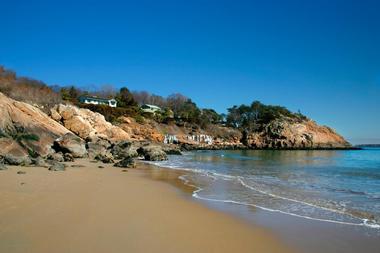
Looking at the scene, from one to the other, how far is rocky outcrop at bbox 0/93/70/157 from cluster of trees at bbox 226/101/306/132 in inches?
3688

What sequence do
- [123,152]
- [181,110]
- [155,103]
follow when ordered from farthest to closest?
1. [155,103]
2. [181,110]
3. [123,152]

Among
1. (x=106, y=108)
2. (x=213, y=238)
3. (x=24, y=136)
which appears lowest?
(x=213, y=238)

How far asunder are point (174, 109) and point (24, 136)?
100385mm

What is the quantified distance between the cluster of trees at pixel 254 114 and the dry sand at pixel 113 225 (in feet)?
355

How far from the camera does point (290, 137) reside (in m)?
105

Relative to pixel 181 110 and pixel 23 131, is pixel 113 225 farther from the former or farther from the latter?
pixel 181 110

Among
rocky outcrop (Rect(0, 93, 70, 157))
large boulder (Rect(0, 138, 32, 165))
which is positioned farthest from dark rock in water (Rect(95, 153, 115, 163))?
large boulder (Rect(0, 138, 32, 165))

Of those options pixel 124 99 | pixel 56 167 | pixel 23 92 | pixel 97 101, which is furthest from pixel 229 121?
pixel 56 167

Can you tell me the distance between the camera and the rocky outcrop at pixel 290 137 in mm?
104812

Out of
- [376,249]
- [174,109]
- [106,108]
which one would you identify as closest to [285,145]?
[174,109]

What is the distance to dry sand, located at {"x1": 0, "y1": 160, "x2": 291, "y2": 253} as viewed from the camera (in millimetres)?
6375

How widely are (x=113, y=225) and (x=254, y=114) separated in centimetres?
12209

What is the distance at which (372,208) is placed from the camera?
11555mm

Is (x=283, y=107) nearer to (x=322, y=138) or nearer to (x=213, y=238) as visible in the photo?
(x=322, y=138)
